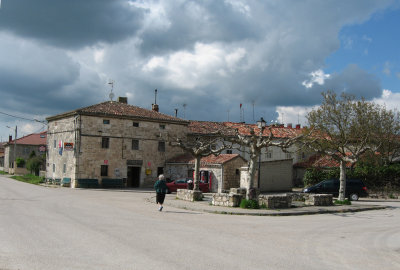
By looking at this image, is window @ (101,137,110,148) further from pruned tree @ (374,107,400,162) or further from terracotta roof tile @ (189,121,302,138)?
pruned tree @ (374,107,400,162)

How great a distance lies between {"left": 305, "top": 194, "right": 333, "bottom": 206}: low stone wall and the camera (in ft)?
72.9

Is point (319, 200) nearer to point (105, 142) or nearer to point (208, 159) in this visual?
point (208, 159)

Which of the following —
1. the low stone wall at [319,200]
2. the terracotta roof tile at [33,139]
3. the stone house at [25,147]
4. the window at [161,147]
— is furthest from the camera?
the terracotta roof tile at [33,139]

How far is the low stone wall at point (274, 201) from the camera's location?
19734mm

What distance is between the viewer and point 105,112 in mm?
38156

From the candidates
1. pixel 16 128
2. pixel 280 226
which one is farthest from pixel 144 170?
pixel 16 128

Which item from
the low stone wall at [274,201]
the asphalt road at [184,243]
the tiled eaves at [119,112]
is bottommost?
the asphalt road at [184,243]

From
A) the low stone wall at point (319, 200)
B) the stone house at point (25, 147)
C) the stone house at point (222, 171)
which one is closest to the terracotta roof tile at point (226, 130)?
the stone house at point (222, 171)

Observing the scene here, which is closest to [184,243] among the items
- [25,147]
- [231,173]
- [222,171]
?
[222,171]

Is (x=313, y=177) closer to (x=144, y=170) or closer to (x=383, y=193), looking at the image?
(x=383, y=193)

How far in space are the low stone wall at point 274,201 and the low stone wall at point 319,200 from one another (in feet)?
8.42

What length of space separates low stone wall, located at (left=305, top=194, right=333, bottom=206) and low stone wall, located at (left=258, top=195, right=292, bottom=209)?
2567 millimetres

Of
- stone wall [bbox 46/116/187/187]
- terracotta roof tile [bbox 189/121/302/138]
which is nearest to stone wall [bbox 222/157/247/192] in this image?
stone wall [bbox 46/116/187/187]

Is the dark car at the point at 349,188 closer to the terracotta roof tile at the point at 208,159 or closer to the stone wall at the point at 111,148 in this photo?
the terracotta roof tile at the point at 208,159
